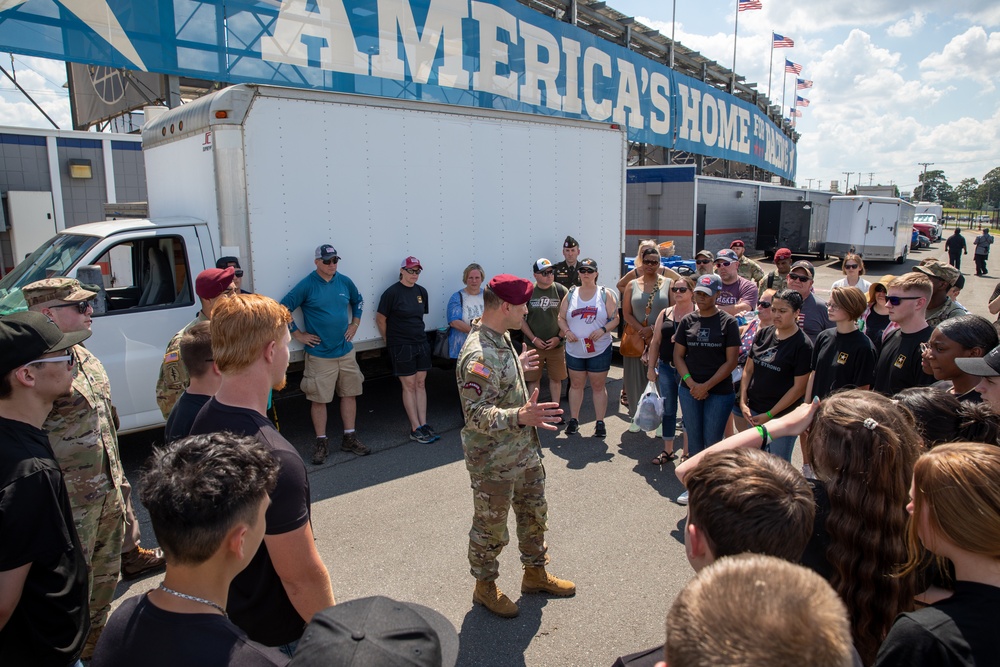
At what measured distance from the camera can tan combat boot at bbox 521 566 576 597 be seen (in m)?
3.77

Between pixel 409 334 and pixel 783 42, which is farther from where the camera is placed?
pixel 783 42

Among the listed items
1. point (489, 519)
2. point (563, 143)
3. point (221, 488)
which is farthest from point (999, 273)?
point (221, 488)

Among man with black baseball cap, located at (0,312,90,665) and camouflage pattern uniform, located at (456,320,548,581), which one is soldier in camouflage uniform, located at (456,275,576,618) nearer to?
camouflage pattern uniform, located at (456,320,548,581)

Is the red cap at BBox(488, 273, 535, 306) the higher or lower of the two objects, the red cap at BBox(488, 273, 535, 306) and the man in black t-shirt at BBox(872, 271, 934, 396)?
the higher

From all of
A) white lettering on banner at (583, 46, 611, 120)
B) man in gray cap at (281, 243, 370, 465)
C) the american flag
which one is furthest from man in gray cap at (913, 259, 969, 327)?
the american flag

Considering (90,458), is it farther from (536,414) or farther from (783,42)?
(783,42)

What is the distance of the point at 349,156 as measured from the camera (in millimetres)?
6078

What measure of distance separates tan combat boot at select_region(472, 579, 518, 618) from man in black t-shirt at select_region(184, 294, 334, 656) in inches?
62.8

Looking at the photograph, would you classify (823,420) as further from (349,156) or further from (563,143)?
(563,143)

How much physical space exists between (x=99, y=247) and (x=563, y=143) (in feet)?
17.2

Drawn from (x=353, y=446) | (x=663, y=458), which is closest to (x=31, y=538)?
(x=353, y=446)

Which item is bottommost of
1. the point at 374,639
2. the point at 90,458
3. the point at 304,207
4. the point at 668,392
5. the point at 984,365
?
the point at 668,392

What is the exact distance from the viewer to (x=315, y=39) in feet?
34.5

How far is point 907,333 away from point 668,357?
199cm
